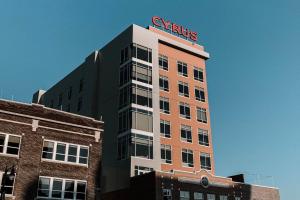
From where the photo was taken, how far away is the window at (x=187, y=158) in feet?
180

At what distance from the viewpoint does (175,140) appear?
180 ft

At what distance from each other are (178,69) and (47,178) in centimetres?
3106

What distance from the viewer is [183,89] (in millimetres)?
59656

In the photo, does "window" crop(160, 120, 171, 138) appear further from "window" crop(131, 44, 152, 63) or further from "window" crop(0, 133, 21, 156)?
"window" crop(0, 133, 21, 156)

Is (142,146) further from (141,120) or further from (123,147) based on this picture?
(141,120)

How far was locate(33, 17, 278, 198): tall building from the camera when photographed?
51.0 metres

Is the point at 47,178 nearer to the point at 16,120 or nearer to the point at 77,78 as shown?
the point at 16,120

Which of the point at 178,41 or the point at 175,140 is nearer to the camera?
the point at 175,140

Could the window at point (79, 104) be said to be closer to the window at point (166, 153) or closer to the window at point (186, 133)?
the window at point (166, 153)

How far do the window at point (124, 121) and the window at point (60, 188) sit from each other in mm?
14253

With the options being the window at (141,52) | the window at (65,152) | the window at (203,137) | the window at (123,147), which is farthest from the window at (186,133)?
the window at (65,152)

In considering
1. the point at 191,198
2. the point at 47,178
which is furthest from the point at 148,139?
the point at 47,178

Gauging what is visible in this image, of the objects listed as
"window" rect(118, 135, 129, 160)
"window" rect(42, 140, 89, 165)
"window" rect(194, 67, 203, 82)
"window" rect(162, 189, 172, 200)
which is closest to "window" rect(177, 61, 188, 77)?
"window" rect(194, 67, 203, 82)

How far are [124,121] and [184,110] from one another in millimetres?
10936
